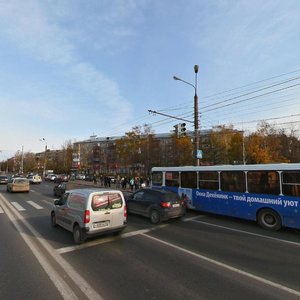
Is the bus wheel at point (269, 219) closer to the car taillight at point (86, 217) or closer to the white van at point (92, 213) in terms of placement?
the white van at point (92, 213)

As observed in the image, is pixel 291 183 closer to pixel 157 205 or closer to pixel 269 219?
pixel 269 219

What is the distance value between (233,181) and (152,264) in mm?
7347

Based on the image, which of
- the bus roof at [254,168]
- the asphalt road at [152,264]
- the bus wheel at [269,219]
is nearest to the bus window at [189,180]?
the bus roof at [254,168]

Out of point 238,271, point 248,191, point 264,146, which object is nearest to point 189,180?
point 248,191

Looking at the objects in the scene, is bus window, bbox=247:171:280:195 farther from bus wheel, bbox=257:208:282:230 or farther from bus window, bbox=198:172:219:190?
bus window, bbox=198:172:219:190

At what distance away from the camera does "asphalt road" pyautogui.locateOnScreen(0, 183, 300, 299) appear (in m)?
5.25

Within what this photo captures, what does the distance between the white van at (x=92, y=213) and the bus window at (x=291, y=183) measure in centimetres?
620

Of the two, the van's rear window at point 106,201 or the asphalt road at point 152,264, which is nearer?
the asphalt road at point 152,264

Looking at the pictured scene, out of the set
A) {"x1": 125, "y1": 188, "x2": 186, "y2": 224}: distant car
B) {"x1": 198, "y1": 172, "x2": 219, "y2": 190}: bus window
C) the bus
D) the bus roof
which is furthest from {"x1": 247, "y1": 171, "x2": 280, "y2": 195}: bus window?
{"x1": 125, "y1": 188, "x2": 186, "y2": 224}: distant car

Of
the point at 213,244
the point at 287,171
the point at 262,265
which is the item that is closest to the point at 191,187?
the point at 287,171

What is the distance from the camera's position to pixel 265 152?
50969 mm

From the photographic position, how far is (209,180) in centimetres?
1427

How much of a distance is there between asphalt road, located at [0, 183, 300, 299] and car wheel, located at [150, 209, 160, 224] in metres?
1.21

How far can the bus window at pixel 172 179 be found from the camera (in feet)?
54.2
